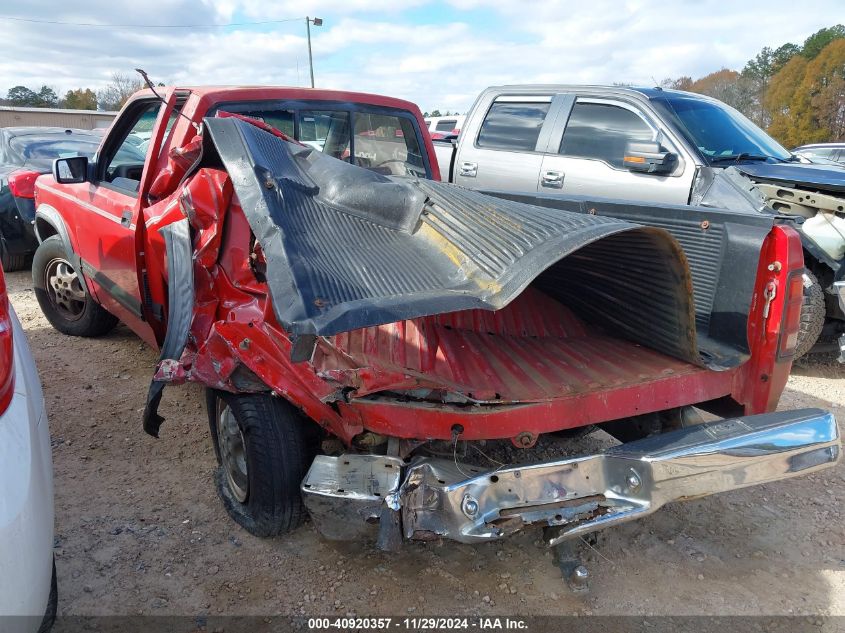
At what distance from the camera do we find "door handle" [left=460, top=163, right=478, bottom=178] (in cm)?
673

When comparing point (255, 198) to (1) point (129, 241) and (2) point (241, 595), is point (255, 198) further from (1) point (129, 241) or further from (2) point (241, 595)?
(1) point (129, 241)

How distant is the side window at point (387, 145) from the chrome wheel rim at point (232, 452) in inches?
75.1

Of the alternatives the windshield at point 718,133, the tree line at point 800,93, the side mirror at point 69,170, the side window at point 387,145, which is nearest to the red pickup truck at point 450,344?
the side window at point 387,145

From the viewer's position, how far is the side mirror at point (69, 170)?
13.7 ft

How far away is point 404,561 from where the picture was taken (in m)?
2.75

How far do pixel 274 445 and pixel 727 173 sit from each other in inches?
172

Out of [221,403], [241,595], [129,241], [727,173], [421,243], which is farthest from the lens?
[727,173]

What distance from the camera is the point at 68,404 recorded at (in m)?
4.21

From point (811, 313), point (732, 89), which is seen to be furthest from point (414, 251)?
point (732, 89)

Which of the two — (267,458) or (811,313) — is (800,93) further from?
(267,458)

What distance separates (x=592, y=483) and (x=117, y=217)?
10.7ft

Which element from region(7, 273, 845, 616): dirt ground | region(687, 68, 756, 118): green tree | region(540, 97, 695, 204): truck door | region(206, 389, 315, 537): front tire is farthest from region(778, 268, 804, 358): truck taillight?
region(687, 68, 756, 118): green tree

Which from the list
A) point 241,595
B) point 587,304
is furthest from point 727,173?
point 241,595

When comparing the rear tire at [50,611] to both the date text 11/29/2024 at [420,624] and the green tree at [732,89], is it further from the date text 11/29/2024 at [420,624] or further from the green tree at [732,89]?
the green tree at [732,89]
